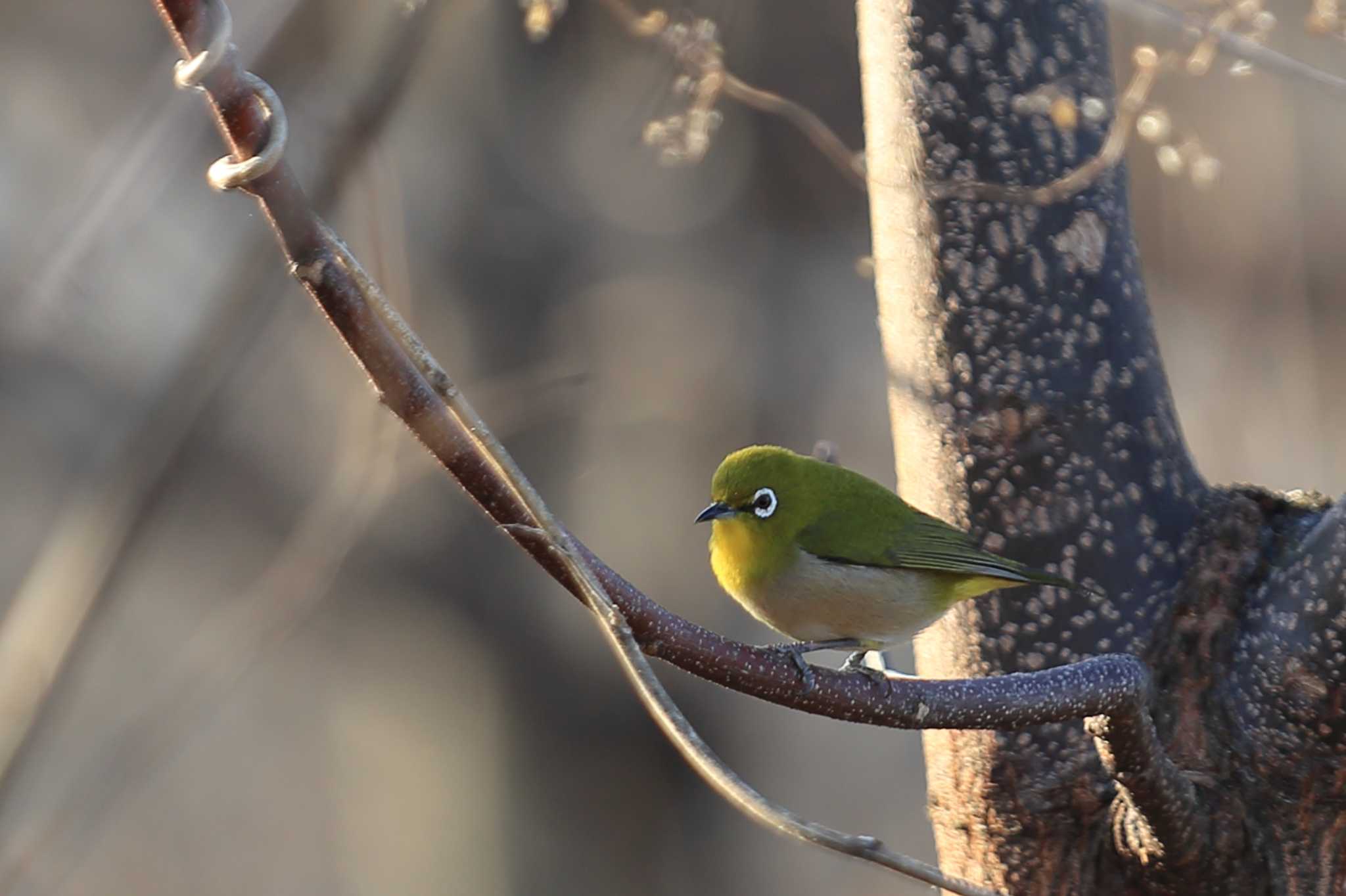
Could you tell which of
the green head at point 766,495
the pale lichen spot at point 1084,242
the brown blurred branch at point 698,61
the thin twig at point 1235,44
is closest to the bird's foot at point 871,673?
the green head at point 766,495

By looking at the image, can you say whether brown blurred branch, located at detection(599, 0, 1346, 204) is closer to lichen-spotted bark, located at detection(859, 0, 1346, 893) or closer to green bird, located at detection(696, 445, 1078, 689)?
lichen-spotted bark, located at detection(859, 0, 1346, 893)

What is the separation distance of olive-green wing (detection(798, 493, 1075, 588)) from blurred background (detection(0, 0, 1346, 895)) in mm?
2411

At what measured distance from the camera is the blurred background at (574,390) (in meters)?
5.73

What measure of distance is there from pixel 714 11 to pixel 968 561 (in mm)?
3813

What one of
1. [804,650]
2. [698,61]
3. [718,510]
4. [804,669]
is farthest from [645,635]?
[698,61]

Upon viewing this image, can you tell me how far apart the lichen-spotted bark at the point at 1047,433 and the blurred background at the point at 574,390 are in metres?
2.79

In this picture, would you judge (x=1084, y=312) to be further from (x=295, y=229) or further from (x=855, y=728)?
(x=855, y=728)

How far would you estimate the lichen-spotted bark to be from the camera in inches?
83.6

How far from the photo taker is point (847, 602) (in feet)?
8.01

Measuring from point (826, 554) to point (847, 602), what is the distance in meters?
0.12

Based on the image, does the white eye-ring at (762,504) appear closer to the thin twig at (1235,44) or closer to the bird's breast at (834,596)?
the bird's breast at (834,596)

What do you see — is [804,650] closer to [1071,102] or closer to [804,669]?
[804,669]

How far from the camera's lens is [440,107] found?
602cm

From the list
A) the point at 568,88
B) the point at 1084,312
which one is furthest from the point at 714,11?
the point at 1084,312
